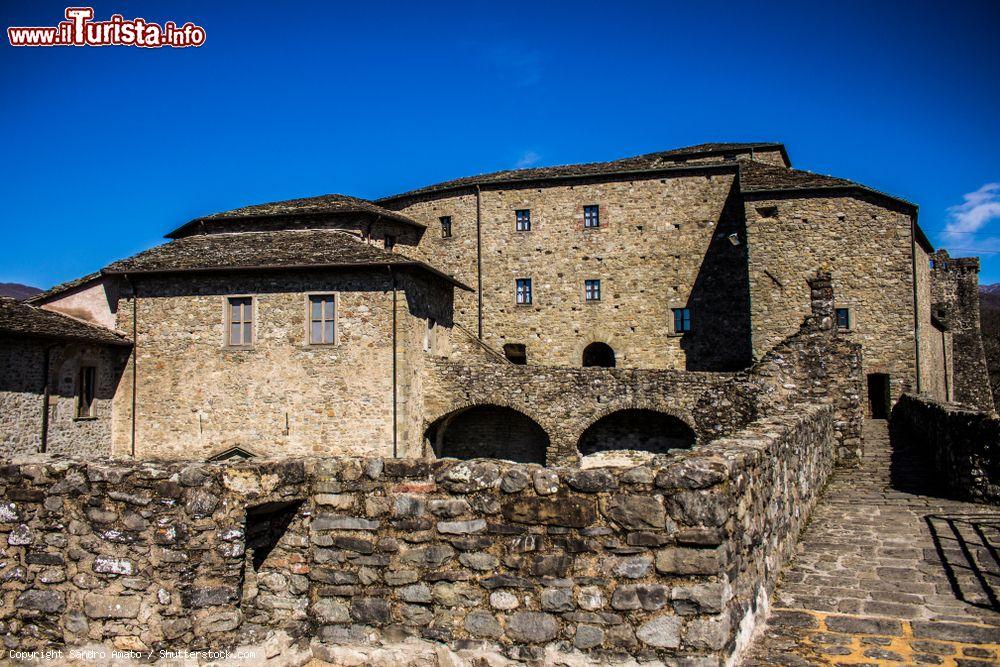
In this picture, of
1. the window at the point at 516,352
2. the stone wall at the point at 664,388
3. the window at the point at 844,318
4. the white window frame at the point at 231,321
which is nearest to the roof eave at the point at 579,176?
the window at the point at 516,352

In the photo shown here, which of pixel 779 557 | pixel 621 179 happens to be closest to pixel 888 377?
pixel 621 179

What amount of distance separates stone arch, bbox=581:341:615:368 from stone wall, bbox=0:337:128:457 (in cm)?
1782

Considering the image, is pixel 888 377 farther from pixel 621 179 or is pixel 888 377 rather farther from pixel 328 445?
pixel 328 445

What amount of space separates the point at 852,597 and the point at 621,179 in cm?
2567

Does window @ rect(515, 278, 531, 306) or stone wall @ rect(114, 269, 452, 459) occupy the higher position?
window @ rect(515, 278, 531, 306)

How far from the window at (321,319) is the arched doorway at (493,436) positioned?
5345 mm

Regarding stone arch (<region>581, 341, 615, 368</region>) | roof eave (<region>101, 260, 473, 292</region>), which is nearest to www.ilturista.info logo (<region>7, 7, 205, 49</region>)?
roof eave (<region>101, 260, 473, 292</region>)

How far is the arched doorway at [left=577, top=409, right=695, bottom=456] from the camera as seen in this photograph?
21453 millimetres

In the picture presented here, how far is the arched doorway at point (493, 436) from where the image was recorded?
75.5 ft

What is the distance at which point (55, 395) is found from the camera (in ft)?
58.9

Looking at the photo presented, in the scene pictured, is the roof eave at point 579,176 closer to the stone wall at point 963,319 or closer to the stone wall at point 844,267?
the stone wall at point 844,267

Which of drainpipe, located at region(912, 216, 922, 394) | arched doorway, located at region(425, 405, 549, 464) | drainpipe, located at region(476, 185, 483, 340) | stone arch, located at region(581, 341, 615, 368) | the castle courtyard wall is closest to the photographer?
arched doorway, located at region(425, 405, 549, 464)

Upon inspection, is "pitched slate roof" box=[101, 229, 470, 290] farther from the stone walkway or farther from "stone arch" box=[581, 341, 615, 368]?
the stone walkway

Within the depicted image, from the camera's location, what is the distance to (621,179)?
99.2ft
